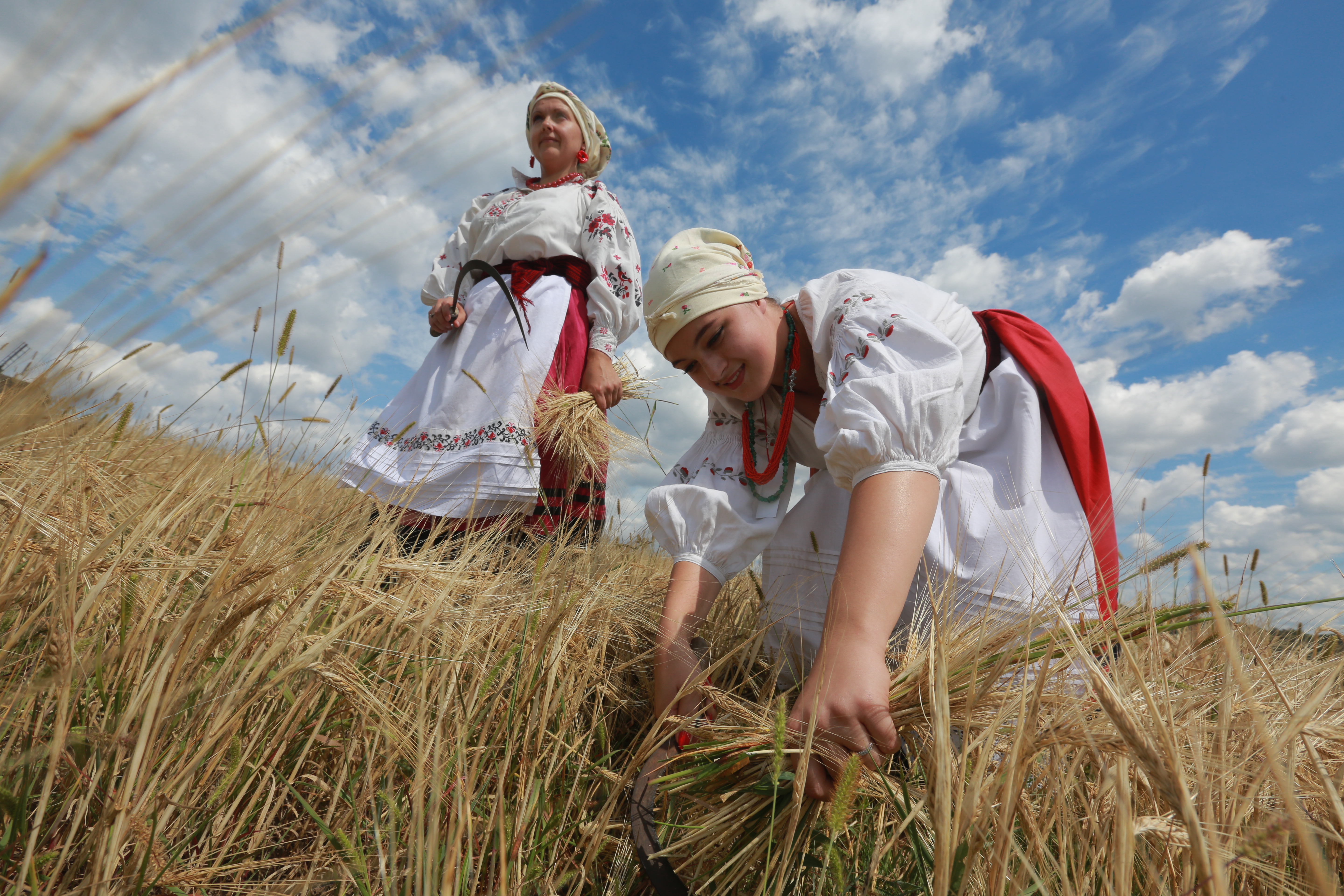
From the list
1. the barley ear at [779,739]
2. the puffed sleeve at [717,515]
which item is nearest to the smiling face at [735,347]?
the puffed sleeve at [717,515]

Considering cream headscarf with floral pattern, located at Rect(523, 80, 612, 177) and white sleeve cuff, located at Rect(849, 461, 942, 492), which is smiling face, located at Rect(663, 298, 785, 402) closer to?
white sleeve cuff, located at Rect(849, 461, 942, 492)

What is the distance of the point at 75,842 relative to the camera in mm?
695

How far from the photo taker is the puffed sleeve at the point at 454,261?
260 centimetres

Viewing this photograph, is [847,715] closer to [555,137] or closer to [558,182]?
[558,182]

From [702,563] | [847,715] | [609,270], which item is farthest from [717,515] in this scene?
[609,270]

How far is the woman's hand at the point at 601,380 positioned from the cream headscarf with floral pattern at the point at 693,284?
713mm

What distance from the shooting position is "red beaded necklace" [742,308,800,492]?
1.51 meters

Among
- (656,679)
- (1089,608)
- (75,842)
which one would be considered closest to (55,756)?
(75,842)

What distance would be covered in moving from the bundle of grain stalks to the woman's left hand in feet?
4.57

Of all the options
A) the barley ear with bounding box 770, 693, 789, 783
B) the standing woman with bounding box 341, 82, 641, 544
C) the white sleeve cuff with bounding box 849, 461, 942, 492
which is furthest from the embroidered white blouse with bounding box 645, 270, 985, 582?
the standing woman with bounding box 341, 82, 641, 544

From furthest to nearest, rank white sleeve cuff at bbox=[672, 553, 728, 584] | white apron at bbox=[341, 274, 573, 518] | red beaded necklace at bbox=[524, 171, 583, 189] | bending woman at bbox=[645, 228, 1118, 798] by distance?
red beaded necklace at bbox=[524, 171, 583, 189] < white apron at bbox=[341, 274, 573, 518] < white sleeve cuff at bbox=[672, 553, 728, 584] < bending woman at bbox=[645, 228, 1118, 798]

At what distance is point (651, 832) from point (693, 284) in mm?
1132

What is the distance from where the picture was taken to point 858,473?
1.06m

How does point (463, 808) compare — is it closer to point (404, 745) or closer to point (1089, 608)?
point (404, 745)
